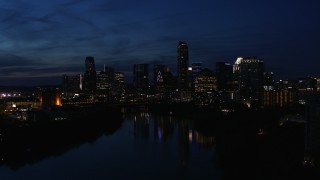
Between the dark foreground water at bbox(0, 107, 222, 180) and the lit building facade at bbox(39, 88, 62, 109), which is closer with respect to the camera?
the dark foreground water at bbox(0, 107, 222, 180)

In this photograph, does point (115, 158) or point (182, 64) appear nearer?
point (115, 158)

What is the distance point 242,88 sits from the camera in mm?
46719

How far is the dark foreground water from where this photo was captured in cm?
1058

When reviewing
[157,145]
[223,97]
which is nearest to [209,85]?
Result: [223,97]

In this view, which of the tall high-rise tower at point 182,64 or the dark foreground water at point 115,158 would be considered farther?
the tall high-rise tower at point 182,64

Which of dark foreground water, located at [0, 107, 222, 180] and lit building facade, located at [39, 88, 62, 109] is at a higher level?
lit building facade, located at [39, 88, 62, 109]

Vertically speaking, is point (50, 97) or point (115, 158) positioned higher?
point (50, 97)

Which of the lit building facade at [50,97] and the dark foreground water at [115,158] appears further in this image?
the lit building facade at [50,97]

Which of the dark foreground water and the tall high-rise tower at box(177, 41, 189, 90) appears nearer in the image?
the dark foreground water

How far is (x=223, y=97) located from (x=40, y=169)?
38830mm

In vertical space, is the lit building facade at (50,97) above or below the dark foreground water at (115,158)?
above

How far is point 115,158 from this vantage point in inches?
501

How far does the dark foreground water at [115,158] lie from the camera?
1058 cm

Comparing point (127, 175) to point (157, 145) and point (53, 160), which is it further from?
point (157, 145)
